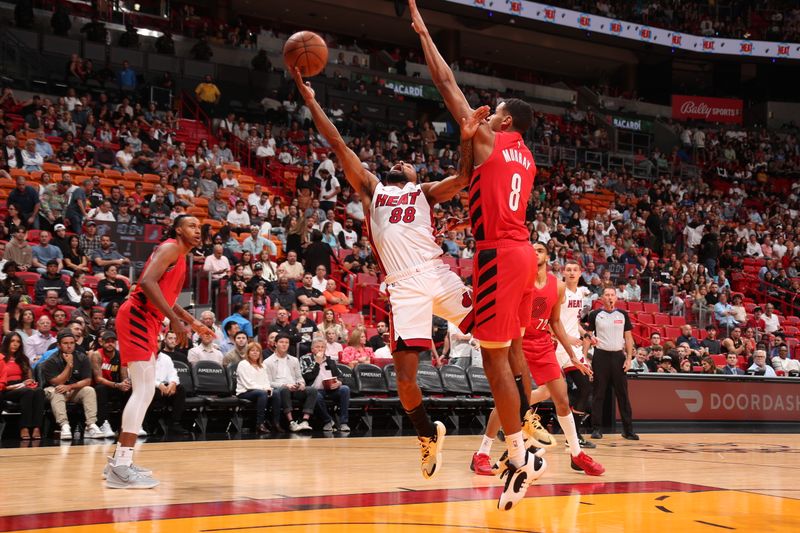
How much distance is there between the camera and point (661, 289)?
19.7 m

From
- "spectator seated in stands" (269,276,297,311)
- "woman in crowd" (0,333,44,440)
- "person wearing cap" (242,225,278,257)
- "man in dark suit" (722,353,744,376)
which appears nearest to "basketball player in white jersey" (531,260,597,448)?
"spectator seated in stands" (269,276,297,311)

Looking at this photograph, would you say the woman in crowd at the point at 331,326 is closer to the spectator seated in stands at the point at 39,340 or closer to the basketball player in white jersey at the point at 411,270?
the spectator seated in stands at the point at 39,340

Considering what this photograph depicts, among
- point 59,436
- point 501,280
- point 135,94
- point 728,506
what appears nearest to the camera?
point 501,280

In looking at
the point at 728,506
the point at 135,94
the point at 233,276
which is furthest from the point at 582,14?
the point at 728,506

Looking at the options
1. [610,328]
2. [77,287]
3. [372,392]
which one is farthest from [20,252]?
[610,328]

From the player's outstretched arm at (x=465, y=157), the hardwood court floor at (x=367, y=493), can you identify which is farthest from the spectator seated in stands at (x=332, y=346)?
the player's outstretched arm at (x=465, y=157)

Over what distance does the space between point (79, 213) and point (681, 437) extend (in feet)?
32.0

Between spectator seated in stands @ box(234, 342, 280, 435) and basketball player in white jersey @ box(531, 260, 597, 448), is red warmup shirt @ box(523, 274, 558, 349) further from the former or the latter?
spectator seated in stands @ box(234, 342, 280, 435)

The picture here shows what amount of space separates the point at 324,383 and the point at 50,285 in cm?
404

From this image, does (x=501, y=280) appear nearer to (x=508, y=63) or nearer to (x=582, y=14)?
(x=582, y=14)

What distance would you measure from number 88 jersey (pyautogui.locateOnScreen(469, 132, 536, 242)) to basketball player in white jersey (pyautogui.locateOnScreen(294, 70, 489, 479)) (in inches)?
12.0

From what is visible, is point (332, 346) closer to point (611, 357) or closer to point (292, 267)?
point (292, 267)

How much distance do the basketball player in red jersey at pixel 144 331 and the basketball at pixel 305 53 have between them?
4.51ft

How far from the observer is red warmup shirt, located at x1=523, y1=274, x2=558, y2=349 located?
8086mm
